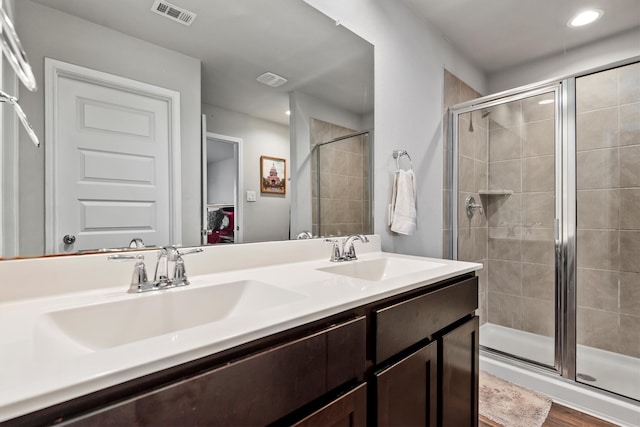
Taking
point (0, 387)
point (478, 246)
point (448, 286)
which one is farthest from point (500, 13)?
point (0, 387)

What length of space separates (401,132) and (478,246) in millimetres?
1168

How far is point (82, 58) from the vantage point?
85 centimetres

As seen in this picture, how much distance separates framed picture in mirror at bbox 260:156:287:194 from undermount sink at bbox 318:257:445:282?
392mm

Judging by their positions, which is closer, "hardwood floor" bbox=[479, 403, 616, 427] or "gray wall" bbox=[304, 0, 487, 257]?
"hardwood floor" bbox=[479, 403, 616, 427]

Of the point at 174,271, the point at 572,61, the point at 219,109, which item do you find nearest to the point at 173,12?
the point at 219,109

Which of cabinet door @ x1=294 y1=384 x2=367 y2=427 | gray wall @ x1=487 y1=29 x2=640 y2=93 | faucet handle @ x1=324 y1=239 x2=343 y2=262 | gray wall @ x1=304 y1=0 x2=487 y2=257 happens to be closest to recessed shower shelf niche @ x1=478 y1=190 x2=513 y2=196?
gray wall @ x1=304 y1=0 x2=487 y2=257

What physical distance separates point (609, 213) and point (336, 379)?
2349 millimetres

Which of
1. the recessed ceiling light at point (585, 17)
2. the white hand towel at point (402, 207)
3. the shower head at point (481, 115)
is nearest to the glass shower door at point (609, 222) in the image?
the recessed ceiling light at point (585, 17)

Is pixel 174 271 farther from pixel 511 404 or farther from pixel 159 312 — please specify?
pixel 511 404

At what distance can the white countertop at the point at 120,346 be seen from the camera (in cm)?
39

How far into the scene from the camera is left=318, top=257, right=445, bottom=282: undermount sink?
51.2 inches

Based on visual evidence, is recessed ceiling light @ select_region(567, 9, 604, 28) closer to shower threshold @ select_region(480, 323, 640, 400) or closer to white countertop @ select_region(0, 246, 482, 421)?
shower threshold @ select_region(480, 323, 640, 400)

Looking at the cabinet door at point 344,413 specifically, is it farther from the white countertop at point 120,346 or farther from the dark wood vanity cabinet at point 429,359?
the white countertop at point 120,346

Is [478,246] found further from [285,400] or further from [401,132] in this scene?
[285,400]
